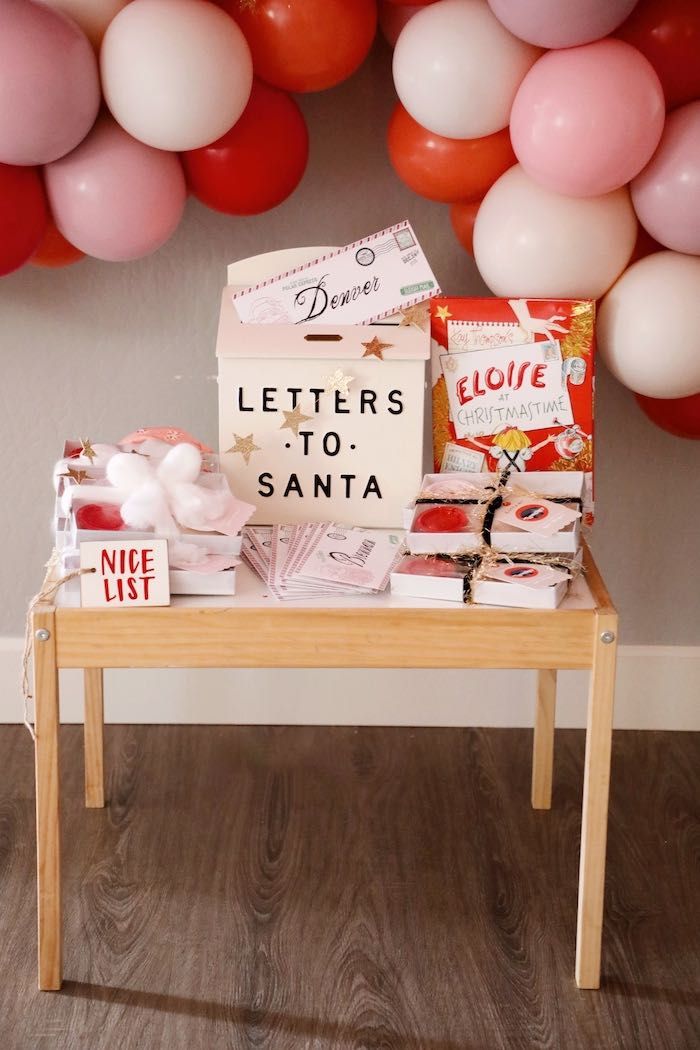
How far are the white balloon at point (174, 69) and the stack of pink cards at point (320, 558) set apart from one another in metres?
0.57

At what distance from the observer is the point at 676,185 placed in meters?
1.65

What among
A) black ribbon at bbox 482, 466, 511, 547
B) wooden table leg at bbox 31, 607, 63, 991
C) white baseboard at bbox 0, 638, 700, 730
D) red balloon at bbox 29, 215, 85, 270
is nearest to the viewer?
wooden table leg at bbox 31, 607, 63, 991

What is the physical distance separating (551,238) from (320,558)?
21.9 inches

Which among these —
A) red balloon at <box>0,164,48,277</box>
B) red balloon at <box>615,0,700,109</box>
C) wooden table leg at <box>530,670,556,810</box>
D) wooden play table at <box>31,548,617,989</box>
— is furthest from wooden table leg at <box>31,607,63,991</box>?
red balloon at <box>615,0,700,109</box>

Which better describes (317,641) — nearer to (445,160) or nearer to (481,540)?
(481,540)

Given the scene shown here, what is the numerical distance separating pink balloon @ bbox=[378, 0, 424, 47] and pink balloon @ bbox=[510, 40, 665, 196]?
0.87 ft

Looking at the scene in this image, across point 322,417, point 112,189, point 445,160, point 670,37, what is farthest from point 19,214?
point 670,37

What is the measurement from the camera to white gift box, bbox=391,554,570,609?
1538mm

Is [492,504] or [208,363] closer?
[492,504]

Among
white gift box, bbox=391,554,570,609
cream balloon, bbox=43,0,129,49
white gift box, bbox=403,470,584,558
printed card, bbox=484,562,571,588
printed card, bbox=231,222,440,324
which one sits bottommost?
white gift box, bbox=391,554,570,609

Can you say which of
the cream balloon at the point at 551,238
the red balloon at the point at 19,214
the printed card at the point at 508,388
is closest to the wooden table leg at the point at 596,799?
the printed card at the point at 508,388

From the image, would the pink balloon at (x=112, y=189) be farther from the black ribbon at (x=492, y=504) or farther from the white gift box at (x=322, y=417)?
the black ribbon at (x=492, y=504)

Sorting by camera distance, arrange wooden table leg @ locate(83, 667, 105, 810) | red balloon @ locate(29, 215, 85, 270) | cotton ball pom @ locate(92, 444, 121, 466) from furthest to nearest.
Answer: wooden table leg @ locate(83, 667, 105, 810)
red balloon @ locate(29, 215, 85, 270)
cotton ball pom @ locate(92, 444, 121, 466)

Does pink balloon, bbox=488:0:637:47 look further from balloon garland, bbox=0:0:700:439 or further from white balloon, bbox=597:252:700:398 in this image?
white balloon, bbox=597:252:700:398
